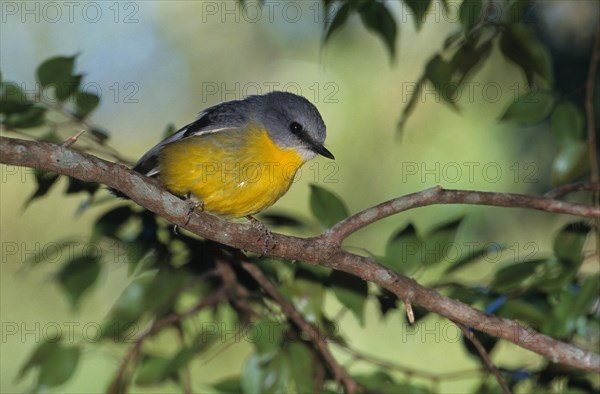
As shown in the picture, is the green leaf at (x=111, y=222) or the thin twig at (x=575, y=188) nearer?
the thin twig at (x=575, y=188)

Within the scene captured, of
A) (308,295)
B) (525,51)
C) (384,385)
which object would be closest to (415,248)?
(308,295)

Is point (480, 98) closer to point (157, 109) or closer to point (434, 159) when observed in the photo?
point (434, 159)

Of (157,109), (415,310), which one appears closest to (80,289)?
(415,310)

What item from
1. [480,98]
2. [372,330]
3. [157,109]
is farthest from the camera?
[157,109]

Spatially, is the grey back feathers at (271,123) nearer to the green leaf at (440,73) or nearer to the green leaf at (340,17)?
the green leaf at (440,73)

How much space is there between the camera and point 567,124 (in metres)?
3.44

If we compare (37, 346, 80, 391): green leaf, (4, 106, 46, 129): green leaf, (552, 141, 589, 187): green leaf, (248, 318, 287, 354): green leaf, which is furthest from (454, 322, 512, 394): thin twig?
(4, 106, 46, 129): green leaf

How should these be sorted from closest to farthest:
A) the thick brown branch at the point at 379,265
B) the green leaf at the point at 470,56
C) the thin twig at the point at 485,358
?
the thick brown branch at the point at 379,265
the thin twig at the point at 485,358
the green leaf at the point at 470,56

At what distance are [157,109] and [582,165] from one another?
5432 mm

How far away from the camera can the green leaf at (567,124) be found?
3424 millimetres

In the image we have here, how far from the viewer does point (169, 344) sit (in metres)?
6.79

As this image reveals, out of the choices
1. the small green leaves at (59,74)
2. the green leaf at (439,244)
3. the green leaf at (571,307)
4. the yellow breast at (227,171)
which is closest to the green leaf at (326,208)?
the green leaf at (439,244)

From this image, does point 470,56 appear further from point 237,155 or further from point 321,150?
point 237,155

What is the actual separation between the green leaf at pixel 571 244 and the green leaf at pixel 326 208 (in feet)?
2.91
